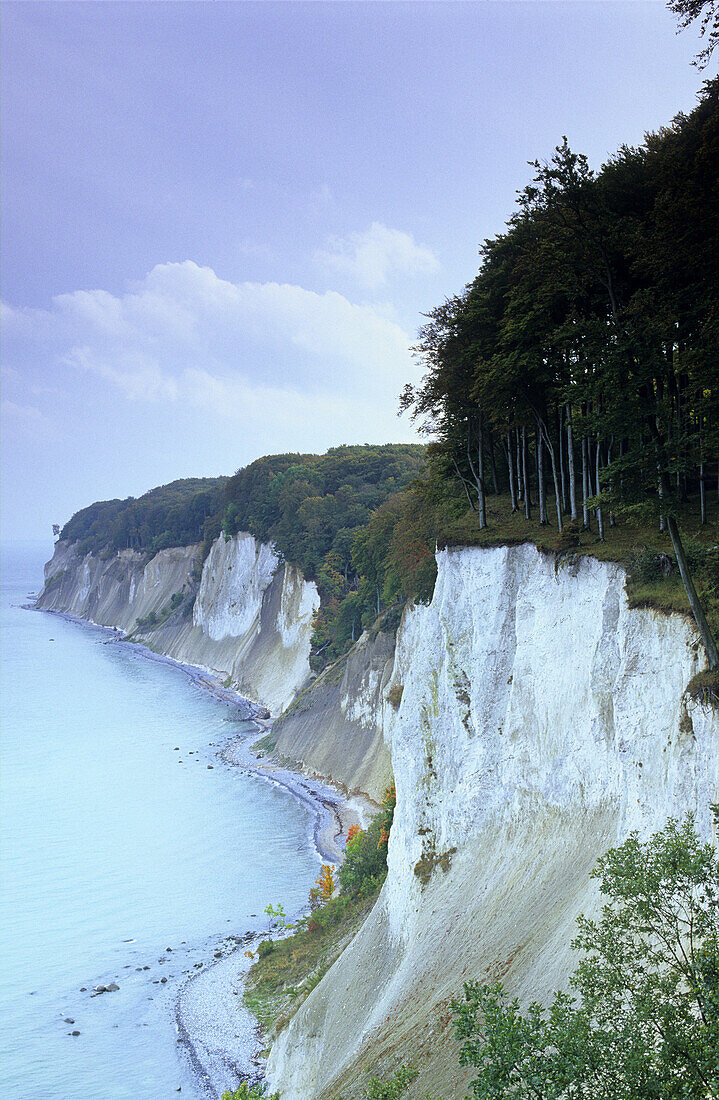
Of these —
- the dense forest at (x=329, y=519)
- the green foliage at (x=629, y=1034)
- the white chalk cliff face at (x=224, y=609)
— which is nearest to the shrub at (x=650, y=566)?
the green foliage at (x=629, y=1034)

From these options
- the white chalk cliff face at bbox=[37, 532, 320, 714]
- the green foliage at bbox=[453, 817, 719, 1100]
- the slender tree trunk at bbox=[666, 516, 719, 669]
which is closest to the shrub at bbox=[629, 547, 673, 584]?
the slender tree trunk at bbox=[666, 516, 719, 669]

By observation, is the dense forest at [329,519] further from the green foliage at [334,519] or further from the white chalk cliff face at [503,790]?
the white chalk cliff face at [503,790]

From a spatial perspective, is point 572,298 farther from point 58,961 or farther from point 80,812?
point 80,812

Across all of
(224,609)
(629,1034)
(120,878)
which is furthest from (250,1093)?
(224,609)

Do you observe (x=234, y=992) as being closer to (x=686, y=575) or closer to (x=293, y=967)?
(x=293, y=967)

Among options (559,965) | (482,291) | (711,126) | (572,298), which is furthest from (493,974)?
(482,291)

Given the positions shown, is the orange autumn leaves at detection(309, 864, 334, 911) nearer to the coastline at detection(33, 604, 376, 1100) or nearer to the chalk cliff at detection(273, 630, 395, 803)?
the coastline at detection(33, 604, 376, 1100)
